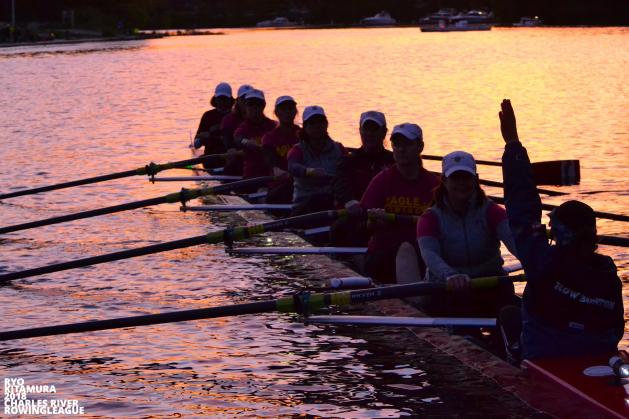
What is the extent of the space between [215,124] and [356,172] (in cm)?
1007

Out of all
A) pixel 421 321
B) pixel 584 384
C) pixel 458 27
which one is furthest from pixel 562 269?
pixel 458 27

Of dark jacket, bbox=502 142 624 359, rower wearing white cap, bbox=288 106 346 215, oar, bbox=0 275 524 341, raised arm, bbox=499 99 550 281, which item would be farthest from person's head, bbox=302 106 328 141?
raised arm, bbox=499 99 550 281

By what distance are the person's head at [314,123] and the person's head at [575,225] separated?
749 centimetres

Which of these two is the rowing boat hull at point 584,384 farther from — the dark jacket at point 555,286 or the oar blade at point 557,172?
the oar blade at point 557,172

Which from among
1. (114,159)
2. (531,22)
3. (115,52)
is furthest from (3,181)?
(531,22)

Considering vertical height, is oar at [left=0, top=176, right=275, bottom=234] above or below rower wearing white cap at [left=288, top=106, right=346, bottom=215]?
below

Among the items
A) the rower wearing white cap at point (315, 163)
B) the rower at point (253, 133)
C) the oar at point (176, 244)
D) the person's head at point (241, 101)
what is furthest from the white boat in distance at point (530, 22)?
the oar at point (176, 244)

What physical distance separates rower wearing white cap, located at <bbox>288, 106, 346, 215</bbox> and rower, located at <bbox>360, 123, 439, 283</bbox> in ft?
10.7

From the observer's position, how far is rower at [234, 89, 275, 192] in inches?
788

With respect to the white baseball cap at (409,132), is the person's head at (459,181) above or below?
below

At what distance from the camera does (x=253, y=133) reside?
20.5 m

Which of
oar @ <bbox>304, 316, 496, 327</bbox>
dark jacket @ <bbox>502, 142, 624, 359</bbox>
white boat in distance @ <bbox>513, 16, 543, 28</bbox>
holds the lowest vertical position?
oar @ <bbox>304, 316, 496, 327</bbox>

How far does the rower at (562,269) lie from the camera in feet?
27.5

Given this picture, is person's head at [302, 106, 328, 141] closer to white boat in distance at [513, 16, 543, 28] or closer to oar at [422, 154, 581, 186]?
oar at [422, 154, 581, 186]
